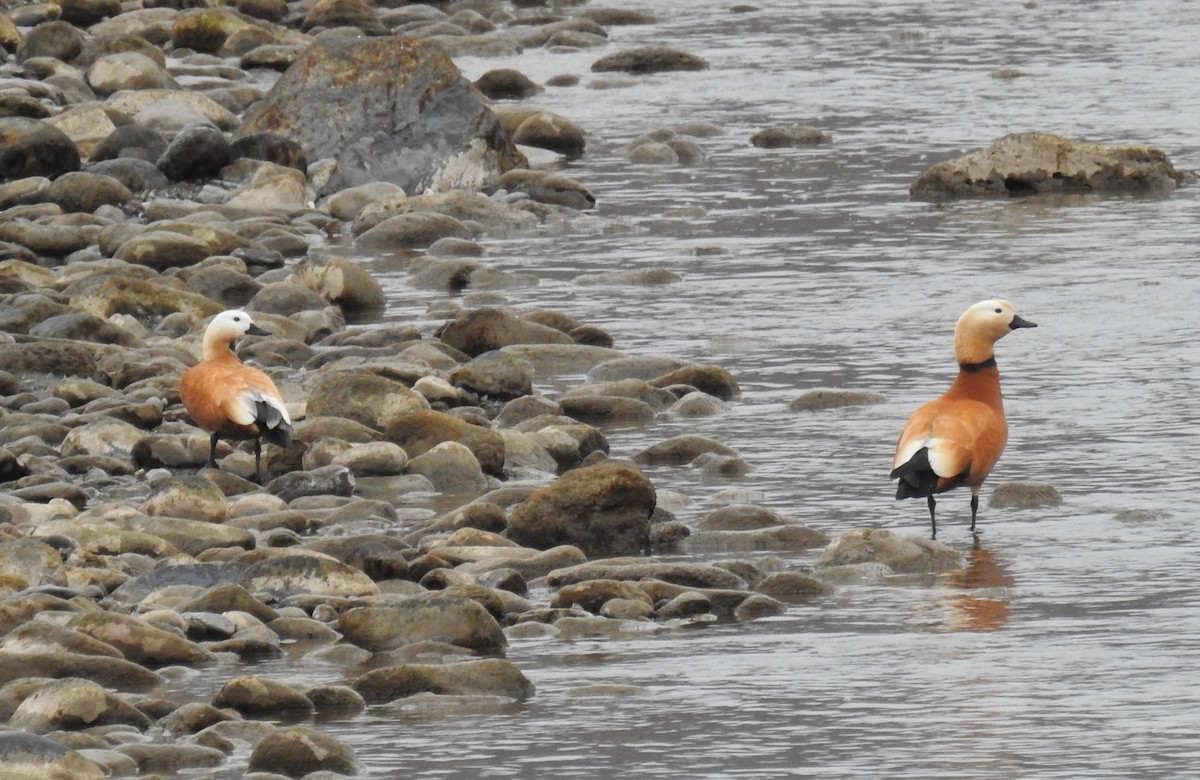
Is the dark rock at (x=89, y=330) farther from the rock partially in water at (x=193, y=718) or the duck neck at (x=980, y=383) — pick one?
the rock partially in water at (x=193, y=718)

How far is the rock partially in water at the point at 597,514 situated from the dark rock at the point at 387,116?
9.69 meters

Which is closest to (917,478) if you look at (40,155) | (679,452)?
(679,452)

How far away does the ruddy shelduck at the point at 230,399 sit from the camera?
1065 cm

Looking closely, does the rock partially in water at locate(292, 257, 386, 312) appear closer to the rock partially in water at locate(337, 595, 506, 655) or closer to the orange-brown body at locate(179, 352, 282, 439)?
the orange-brown body at locate(179, 352, 282, 439)

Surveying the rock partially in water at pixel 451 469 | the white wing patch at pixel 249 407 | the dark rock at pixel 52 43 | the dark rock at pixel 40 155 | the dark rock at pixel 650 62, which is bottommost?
the dark rock at pixel 650 62

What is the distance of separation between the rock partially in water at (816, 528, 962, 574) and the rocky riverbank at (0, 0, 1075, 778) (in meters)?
0.01

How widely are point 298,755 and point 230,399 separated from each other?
4058 millimetres

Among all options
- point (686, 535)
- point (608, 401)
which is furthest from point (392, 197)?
point (686, 535)

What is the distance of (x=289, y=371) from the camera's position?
43.2 feet

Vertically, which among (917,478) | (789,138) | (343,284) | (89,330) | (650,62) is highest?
(917,478)

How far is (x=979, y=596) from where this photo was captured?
8.86 m

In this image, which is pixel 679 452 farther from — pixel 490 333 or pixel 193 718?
pixel 193 718

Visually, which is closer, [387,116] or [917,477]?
[917,477]

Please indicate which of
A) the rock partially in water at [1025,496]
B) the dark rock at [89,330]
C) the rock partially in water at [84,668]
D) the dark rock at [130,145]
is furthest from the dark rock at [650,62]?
the rock partially in water at [84,668]
